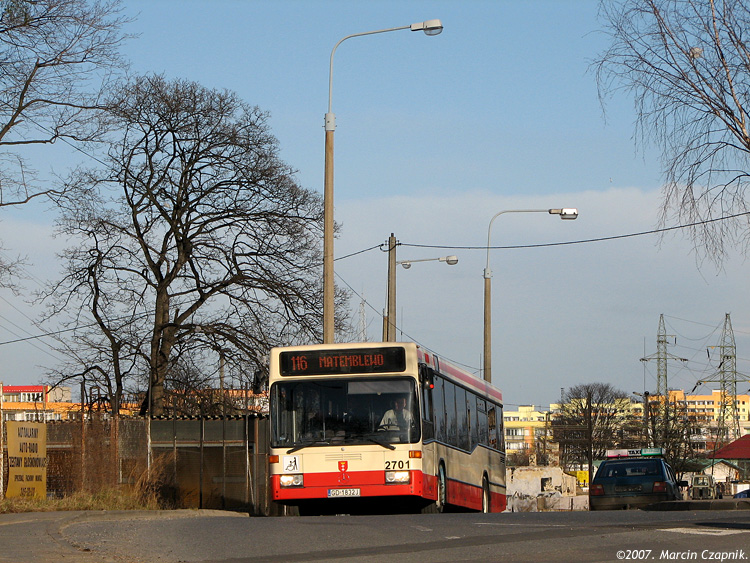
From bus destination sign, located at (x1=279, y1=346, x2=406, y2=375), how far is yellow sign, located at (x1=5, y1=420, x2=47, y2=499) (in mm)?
4941

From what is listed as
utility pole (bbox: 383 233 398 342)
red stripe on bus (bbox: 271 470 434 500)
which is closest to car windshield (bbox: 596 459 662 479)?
utility pole (bbox: 383 233 398 342)

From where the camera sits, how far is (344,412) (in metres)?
17.3

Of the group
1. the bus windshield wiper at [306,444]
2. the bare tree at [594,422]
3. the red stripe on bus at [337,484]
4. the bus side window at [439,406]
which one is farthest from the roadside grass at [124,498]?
the bare tree at [594,422]

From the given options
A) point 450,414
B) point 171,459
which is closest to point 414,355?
point 450,414

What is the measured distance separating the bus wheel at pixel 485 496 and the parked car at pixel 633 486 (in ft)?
9.65

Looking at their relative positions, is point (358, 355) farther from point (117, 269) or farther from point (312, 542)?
point (117, 269)

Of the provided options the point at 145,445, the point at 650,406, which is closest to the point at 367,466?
the point at 145,445

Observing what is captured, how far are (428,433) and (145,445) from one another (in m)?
10.5

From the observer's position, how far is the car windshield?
24.9 metres

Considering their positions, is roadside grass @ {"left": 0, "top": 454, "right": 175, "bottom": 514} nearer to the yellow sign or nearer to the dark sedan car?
the yellow sign

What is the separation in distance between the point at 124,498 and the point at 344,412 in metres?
5.88

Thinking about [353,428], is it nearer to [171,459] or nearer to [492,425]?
[492,425]

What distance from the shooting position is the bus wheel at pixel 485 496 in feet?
75.7

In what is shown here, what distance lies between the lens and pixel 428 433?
17750mm
